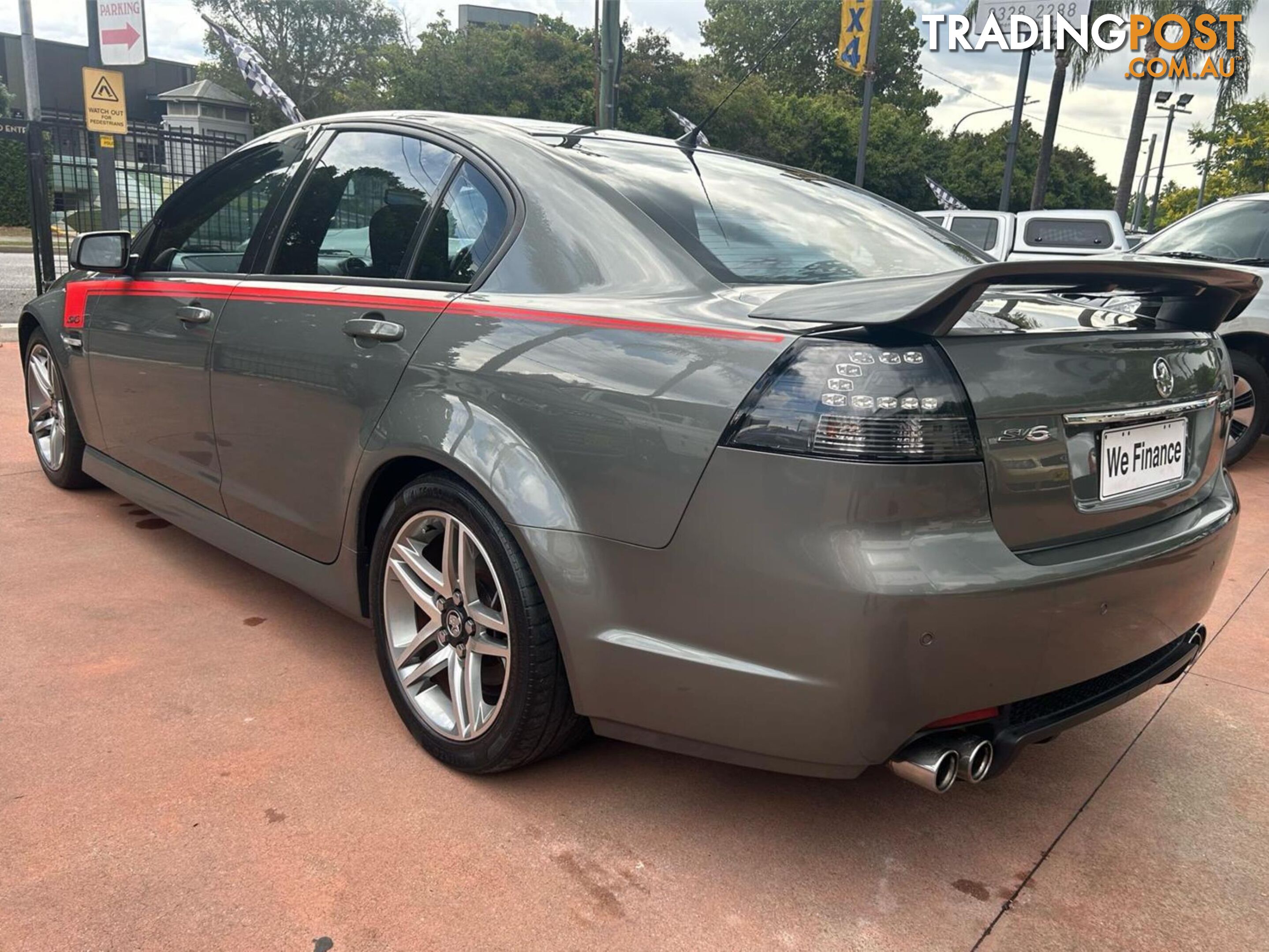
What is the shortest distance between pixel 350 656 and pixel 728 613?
1613 mm

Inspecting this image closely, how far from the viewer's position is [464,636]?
244 centimetres

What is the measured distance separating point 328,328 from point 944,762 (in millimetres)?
1807

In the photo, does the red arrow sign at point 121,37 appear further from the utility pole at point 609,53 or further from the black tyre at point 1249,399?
the black tyre at point 1249,399

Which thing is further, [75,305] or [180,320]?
[75,305]

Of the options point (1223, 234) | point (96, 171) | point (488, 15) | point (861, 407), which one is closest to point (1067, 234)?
point (1223, 234)

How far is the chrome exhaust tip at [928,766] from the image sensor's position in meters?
1.93

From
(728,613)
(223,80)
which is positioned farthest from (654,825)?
(223,80)

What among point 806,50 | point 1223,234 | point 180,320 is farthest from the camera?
point 806,50

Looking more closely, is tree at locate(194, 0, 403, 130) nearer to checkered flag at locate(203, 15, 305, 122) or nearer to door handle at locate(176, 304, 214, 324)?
checkered flag at locate(203, 15, 305, 122)

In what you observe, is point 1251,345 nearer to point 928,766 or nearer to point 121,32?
point 928,766

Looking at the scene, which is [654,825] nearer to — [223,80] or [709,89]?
[709,89]

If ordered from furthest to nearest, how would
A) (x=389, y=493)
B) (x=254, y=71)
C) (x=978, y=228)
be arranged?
(x=978, y=228) → (x=254, y=71) → (x=389, y=493)

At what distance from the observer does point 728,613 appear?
1.92 meters
